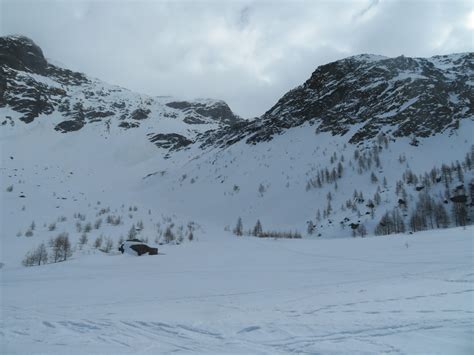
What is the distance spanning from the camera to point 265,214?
29.2 meters

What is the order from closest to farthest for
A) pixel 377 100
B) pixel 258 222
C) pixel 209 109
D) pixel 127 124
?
pixel 258 222 → pixel 377 100 → pixel 127 124 → pixel 209 109

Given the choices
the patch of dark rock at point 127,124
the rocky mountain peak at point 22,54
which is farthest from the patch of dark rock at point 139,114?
the rocky mountain peak at point 22,54

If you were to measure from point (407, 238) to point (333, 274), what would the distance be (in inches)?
221

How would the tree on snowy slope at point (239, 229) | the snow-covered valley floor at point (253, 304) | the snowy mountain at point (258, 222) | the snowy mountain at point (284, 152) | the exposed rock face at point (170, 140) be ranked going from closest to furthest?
the snow-covered valley floor at point (253, 304)
the snowy mountain at point (258, 222)
the tree on snowy slope at point (239, 229)
the snowy mountain at point (284, 152)
the exposed rock face at point (170, 140)

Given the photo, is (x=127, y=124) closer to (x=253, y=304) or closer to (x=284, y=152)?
(x=284, y=152)

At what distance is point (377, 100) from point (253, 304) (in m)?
44.4

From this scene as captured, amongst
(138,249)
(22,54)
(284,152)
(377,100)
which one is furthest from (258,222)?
(22,54)

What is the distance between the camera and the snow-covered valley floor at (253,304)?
14.6 feet

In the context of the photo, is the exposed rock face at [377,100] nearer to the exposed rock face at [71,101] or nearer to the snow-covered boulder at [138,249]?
the exposed rock face at [71,101]

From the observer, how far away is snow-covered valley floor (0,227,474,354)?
4.44 m

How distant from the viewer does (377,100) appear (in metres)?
44.3

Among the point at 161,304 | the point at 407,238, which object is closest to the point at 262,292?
the point at 161,304

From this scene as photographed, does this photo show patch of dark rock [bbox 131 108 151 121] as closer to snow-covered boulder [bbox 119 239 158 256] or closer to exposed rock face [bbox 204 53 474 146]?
exposed rock face [bbox 204 53 474 146]

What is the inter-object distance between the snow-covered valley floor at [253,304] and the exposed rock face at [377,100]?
30.8m
